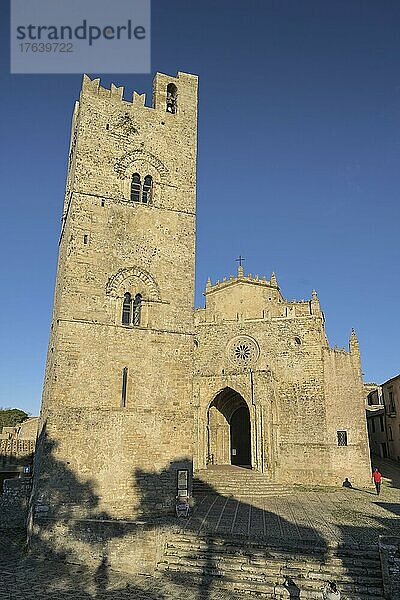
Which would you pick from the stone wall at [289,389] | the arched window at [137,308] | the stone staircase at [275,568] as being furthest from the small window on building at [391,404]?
the stone staircase at [275,568]

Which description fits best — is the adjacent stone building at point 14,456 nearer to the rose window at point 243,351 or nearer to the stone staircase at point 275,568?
the rose window at point 243,351

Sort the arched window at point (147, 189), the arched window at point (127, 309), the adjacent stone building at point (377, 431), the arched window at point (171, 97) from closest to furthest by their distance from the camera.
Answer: the arched window at point (127, 309), the arched window at point (147, 189), the arched window at point (171, 97), the adjacent stone building at point (377, 431)

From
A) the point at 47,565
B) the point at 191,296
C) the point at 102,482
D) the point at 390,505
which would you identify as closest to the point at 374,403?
the point at 390,505

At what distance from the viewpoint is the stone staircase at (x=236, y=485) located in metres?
20.3

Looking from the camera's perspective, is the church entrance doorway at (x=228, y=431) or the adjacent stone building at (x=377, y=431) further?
the adjacent stone building at (x=377, y=431)

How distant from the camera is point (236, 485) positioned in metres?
20.9

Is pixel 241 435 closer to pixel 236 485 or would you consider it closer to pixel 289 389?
pixel 289 389

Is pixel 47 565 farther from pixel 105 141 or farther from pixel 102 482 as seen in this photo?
pixel 105 141

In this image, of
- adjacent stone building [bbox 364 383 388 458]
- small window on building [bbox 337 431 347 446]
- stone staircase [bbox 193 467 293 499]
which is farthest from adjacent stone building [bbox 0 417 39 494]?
adjacent stone building [bbox 364 383 388 458]

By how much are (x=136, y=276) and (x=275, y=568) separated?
11205 mm

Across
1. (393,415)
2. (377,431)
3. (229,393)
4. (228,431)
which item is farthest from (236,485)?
(377,431)

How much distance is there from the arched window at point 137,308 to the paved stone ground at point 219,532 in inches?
291

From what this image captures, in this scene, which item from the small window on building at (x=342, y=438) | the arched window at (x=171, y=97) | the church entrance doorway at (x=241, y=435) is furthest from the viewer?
the church entrance doorway at (x=241, y=435)

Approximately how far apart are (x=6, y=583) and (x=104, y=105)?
57.3 ft
